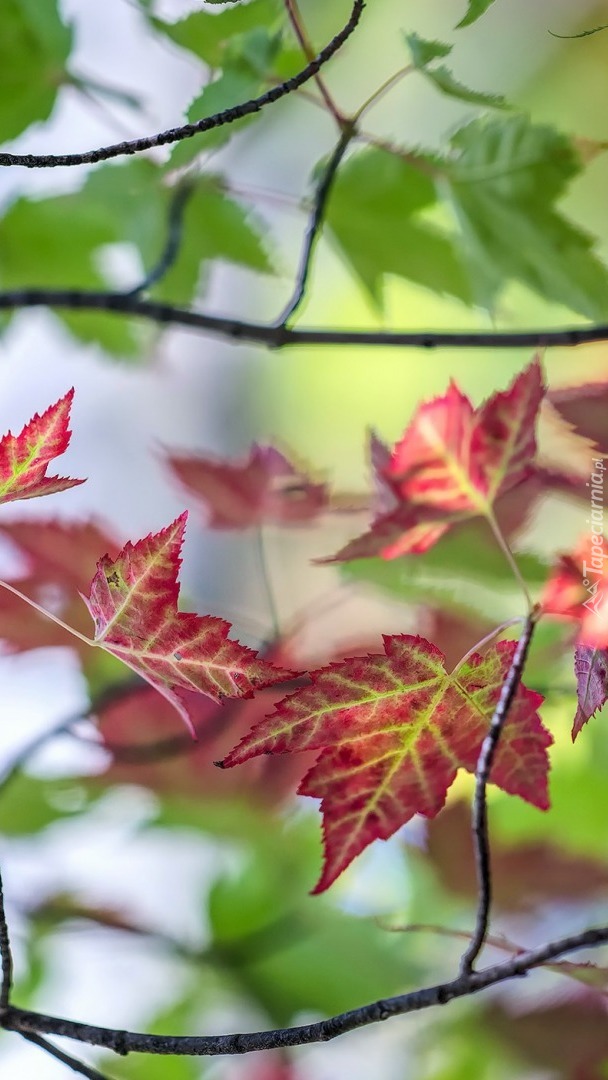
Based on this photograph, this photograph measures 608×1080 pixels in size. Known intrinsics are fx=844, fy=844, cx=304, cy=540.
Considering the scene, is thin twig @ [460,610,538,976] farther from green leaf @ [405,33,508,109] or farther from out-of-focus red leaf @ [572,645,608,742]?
green leaf @ [405,33,508,109]

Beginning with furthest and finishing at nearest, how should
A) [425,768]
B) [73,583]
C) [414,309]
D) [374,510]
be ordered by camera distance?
[414,309]
[73,583]
[374,510]
[425,768]

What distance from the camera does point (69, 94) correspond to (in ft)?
1.25

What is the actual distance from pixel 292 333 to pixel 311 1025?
15 centimetres

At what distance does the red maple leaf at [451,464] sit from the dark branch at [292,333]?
0.04 metres

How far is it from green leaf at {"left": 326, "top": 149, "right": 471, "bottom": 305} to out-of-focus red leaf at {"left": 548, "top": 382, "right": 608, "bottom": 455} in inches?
3.0

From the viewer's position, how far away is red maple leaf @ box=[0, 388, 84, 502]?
22 centimetres

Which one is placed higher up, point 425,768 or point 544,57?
point 544,57

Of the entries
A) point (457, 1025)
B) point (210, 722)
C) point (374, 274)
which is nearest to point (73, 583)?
point (210, 722)

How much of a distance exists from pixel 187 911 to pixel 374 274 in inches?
17.1

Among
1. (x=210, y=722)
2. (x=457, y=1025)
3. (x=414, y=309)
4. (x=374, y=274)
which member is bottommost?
(x=457, y=1025)

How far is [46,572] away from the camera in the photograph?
0.44m

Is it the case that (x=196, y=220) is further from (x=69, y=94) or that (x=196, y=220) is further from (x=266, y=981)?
(x=266, y=981)

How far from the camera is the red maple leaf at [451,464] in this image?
0.23 m

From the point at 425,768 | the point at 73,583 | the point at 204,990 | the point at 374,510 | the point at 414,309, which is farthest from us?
the point at 414,309
